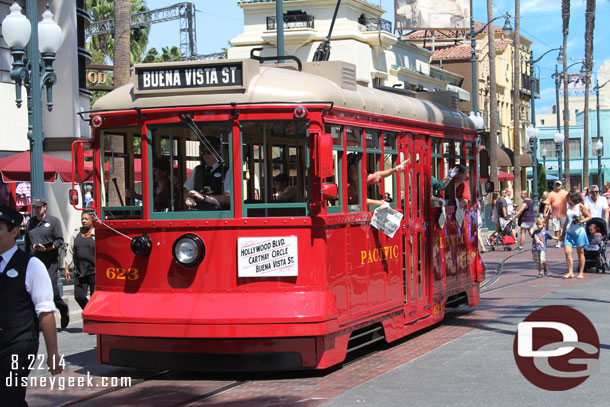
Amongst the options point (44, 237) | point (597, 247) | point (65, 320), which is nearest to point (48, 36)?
point (44, 237)

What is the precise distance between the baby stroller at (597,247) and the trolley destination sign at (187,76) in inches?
497

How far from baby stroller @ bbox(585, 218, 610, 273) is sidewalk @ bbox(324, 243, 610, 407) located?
15.4ft

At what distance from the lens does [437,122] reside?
12.5 meters

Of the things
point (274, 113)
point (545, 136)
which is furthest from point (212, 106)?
point (545, 136)

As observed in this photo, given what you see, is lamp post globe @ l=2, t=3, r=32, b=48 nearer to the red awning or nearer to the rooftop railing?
the red awning

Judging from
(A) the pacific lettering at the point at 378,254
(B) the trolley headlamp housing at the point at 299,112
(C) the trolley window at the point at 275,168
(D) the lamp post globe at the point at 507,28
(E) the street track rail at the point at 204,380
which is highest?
(D) the lamp post globe at the point at 507,28

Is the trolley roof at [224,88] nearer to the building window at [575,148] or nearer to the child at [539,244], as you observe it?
the child at [539,244]

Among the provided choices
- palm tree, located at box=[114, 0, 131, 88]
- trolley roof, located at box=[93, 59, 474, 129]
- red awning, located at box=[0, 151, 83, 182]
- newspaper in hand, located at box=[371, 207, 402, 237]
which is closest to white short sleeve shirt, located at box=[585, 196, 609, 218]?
palm tree, located at box=[114, 0, 131, 88]

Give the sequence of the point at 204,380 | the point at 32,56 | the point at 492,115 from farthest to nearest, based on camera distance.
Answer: the point at 492,115, the point at 32,56, the point at 204,380

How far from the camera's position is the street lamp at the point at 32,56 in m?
14.5

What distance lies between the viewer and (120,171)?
9688 mm

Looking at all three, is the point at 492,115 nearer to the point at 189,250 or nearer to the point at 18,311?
the point at 189,250

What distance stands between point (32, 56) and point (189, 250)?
7453 millimetres

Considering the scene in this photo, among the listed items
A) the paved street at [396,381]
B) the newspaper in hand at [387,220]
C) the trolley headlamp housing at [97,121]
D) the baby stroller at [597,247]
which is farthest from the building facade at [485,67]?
the trolley headlamp housing at [97,121]
